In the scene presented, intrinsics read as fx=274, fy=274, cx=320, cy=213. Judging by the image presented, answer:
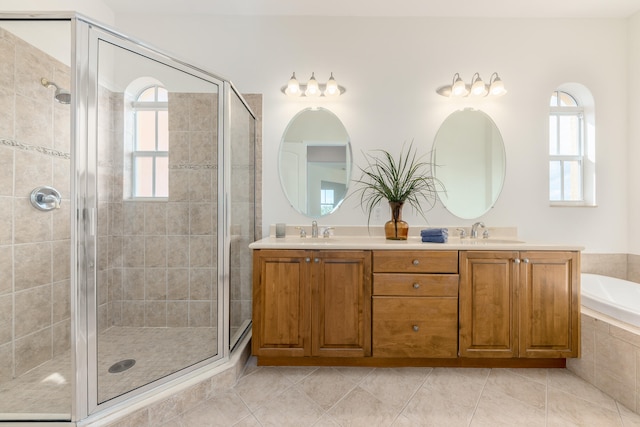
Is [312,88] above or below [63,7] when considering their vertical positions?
below

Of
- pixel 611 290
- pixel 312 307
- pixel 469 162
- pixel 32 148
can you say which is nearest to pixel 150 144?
pixel 32 148

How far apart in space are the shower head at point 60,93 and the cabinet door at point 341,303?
1548 millimetres

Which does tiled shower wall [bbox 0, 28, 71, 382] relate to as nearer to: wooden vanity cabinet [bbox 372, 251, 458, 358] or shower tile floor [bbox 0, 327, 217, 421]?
shower tile floor [bbox 0, 327, 217, 421]

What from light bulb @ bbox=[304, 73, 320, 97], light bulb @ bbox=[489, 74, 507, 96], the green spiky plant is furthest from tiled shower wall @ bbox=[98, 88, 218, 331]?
light bulb @ bbox=[489, 74, 507, 96]

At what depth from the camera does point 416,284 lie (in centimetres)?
179

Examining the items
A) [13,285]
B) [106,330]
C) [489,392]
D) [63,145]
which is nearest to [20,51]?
[63,145]

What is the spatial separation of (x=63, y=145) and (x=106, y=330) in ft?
3.25

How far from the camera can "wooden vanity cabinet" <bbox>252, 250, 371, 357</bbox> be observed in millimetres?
1795

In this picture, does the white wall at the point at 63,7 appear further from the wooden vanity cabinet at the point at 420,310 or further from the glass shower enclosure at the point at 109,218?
the wooden vanity cabinet at the point at 420,310

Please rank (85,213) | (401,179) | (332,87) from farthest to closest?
(401,179)
(332,87)
(85,213)

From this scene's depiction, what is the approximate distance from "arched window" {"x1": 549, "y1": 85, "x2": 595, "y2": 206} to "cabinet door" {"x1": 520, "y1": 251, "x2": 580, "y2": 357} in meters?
0.91

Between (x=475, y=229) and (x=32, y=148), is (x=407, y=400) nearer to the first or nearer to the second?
(x=475, y=229)

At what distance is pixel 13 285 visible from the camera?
1.57 meters

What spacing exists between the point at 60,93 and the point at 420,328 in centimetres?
256
